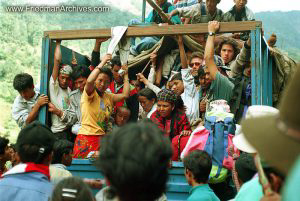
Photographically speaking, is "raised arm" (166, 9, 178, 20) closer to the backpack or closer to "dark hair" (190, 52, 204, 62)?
"dark hair" (190, 52, 204, 62)

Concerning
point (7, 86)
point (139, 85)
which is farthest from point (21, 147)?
point (7, 86)

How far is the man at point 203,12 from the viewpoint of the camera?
7680 millimetres

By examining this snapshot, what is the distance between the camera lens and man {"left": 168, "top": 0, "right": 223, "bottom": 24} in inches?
302

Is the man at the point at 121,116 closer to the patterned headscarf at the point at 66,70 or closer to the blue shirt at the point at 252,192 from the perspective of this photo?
the patterned headscarf at the point at 66,70

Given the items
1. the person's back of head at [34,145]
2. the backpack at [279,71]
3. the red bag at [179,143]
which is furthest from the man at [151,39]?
the person's back of head at [34,145]

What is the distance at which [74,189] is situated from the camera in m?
2.58

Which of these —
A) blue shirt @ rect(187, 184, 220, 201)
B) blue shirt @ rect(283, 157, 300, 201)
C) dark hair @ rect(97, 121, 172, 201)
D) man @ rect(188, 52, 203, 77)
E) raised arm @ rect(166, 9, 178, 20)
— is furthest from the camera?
raised arm @ rect(166, 9, 178, 20)

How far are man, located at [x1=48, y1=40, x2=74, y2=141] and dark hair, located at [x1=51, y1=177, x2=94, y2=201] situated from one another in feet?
12.0

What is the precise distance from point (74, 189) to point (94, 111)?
3588mm

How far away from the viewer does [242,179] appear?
11.0ft

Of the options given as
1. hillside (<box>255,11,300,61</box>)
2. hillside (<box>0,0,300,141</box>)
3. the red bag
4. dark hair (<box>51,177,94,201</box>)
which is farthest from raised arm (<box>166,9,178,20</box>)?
hillside (<box>255,11,300,61</box>)

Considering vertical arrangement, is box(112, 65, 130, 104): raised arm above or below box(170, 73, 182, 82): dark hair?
below

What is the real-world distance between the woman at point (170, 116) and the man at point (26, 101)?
1480mm

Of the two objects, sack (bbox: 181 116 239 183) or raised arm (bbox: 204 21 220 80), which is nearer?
sack (bbox: 181 116 239 183)
